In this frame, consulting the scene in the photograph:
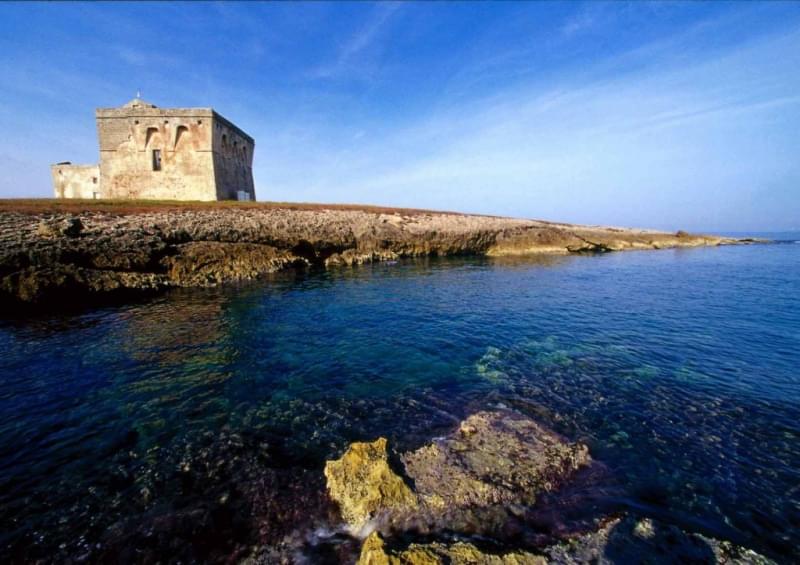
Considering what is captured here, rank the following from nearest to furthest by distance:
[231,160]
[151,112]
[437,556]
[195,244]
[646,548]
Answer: [437,556] < [646,548] < [195,244] < [151,112] < [231,160]

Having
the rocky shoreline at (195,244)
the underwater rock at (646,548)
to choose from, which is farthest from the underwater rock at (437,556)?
the rocky shoreline at (195,244)

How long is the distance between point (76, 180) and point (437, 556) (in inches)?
2655

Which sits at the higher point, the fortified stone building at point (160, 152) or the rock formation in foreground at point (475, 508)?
the fortified stone building at point (160, 152)

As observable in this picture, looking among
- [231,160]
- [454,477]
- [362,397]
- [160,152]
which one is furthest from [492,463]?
[231,160]

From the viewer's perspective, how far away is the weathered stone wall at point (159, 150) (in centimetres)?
4103

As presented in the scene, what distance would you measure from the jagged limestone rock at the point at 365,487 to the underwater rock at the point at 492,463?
43cm

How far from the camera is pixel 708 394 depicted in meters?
9.35

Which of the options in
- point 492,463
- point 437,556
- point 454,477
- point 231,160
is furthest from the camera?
point 231,160

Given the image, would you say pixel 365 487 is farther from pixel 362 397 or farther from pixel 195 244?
pixel 195 244

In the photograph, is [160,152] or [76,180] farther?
[76,180]

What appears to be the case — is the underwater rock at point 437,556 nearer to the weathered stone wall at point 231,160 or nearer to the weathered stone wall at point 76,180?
the weathered stone wall at point 231,160

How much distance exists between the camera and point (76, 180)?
159ft

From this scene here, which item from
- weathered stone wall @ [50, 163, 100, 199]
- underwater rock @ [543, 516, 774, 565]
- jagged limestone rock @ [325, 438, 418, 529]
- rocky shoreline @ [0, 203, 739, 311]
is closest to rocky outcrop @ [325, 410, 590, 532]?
jagged limestone rock @ [325, 438, 418, 529]

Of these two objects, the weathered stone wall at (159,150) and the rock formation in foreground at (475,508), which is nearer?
the rock formation in foreground at (475,508)
